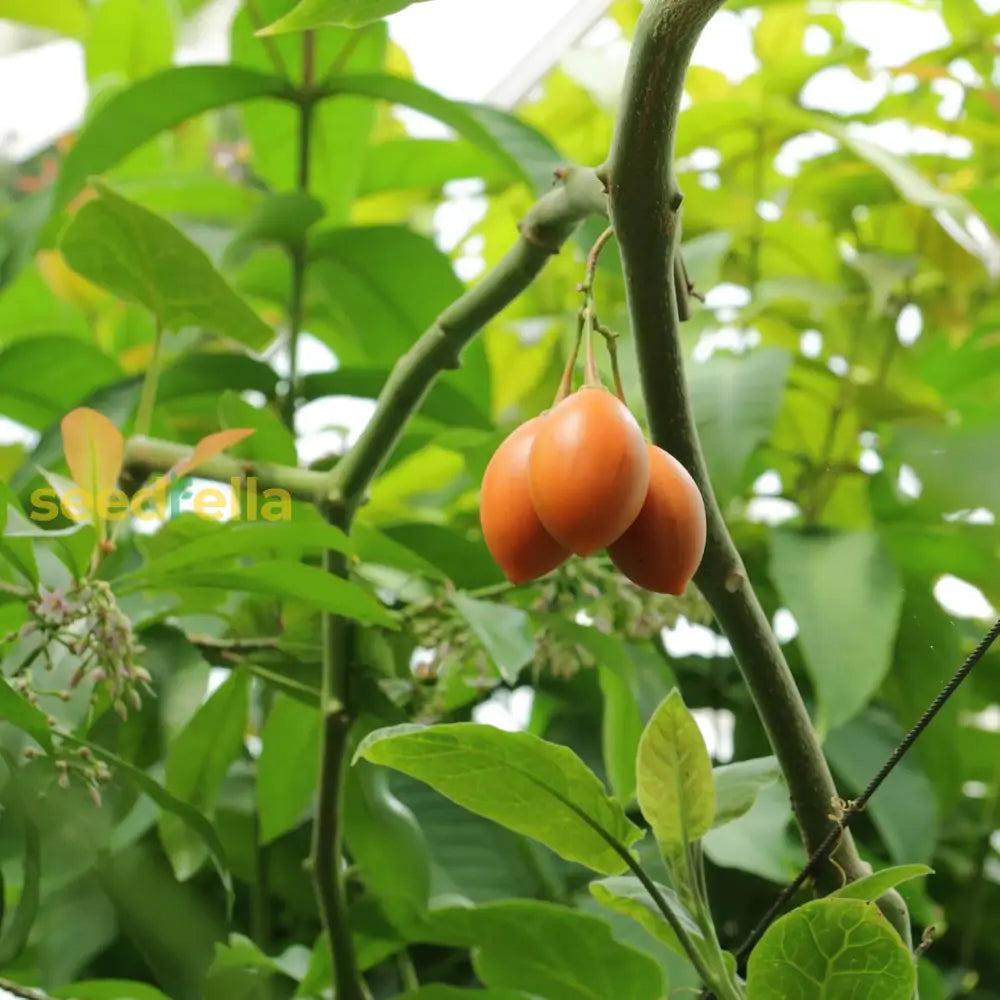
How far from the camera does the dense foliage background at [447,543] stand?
353 mm

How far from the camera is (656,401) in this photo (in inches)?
8.8

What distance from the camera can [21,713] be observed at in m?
0.28

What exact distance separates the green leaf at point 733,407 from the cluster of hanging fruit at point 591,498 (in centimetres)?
20

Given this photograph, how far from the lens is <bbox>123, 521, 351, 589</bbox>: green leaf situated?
0.30 meters

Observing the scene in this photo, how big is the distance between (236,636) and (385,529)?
2.4 inches

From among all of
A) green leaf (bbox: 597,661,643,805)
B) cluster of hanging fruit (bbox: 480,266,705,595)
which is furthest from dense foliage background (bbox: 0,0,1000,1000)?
cluster of hanging fruit (bbox: 480,266,705,595)

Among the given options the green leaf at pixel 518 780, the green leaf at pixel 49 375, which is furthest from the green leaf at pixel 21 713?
the green leaf at pixel 49 375

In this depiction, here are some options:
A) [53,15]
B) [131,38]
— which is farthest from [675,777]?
[53,15]

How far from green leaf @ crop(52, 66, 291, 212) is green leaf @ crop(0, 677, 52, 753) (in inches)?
8.4

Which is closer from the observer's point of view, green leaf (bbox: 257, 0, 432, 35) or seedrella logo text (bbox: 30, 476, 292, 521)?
green leaf (bbox: 257, 0, 432, 35)

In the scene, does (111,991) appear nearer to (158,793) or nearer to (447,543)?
(158,793)

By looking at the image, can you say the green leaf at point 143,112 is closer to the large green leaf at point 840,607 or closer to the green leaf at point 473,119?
the green leaf at point 473,119

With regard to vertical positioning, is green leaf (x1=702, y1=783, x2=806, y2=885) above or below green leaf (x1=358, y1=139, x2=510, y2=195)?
below

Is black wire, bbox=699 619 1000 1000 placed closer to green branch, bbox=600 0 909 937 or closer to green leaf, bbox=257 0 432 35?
green branch, bbox=600 0 909 937
